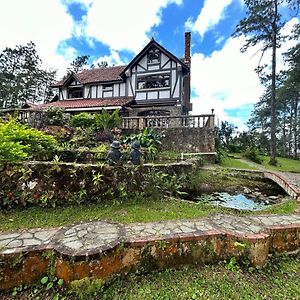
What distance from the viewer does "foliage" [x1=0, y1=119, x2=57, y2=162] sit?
3.66m

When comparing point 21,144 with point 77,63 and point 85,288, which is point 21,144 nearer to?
point 85,288

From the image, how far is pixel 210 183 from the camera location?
21.1ft

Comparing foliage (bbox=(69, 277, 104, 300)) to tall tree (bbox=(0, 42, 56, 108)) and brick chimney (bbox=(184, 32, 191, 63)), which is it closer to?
brick chimney (bbox=(184, 32, 191, 63))

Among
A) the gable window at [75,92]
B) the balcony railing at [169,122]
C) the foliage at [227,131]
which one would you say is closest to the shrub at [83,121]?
the balcony railing at [169,122]

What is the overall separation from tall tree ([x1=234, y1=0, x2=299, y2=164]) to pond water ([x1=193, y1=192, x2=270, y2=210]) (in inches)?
254

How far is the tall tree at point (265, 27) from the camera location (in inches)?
401

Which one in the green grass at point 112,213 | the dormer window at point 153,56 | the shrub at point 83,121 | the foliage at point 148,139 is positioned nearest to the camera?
the green grass at point 112,213

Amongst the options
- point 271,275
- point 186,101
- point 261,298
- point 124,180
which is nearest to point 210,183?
point 124,180

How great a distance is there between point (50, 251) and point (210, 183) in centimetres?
526

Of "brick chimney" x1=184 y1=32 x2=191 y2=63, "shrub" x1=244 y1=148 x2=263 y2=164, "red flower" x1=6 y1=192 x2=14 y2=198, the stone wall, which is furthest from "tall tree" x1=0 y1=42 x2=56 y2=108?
"shrub" x1=244 y1=148 x2=263 y2=164

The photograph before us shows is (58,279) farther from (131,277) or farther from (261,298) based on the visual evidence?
(261,298)

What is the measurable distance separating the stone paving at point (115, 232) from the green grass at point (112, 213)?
26 centimetres

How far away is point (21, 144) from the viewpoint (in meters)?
4.48

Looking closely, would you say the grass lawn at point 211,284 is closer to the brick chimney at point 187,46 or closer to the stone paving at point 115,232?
the stone paving at point 115,232
